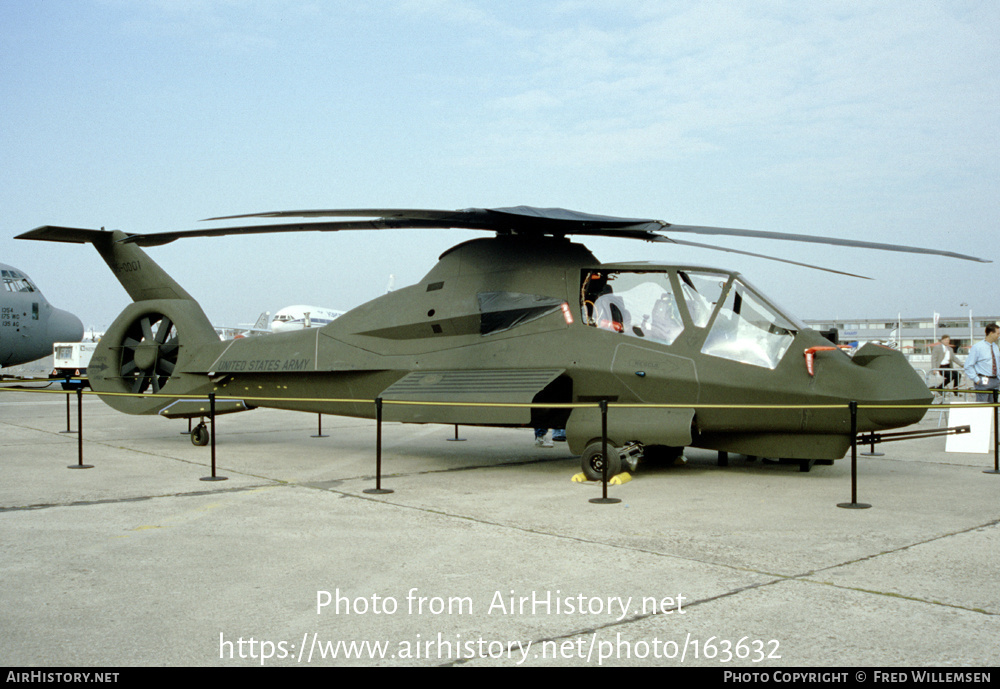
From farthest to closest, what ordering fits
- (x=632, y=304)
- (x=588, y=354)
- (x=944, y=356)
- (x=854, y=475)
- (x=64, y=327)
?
(x=64, y=327) → (x=944, y=356) → (x=632, y=304) → (x=588, y=354) → (x=854, y=475)

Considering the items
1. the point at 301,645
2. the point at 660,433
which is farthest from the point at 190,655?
the point at 660,433

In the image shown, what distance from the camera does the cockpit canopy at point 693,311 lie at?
26.0ft

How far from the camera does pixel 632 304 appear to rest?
334 inches

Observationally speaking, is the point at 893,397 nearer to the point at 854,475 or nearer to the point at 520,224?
the point at 854,475

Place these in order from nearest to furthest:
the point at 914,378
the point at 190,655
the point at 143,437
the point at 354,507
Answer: the point at 190,655 → the point at 354,507 → the point at 914,378 → the point at 143,437

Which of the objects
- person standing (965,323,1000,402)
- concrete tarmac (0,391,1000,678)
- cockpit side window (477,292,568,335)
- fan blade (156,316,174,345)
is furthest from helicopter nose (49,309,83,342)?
person standing (965,323,1000,402)

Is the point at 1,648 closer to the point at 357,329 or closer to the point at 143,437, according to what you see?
the point at 357,329

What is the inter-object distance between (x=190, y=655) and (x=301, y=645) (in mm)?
468

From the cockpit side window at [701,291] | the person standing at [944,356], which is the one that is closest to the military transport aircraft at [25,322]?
the cockpit side window at [701,291]

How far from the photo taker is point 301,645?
3500 millimetres

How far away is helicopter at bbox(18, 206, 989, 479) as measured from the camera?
7656 millimetres

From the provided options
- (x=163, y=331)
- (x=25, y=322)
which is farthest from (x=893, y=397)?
(x=25, y=322)

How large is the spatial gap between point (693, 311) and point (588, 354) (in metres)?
1.19

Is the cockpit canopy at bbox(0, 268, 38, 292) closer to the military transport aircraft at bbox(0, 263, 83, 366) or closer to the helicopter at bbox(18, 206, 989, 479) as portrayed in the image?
the military transport aircraft at bbox(0, 263, 83, 366)
